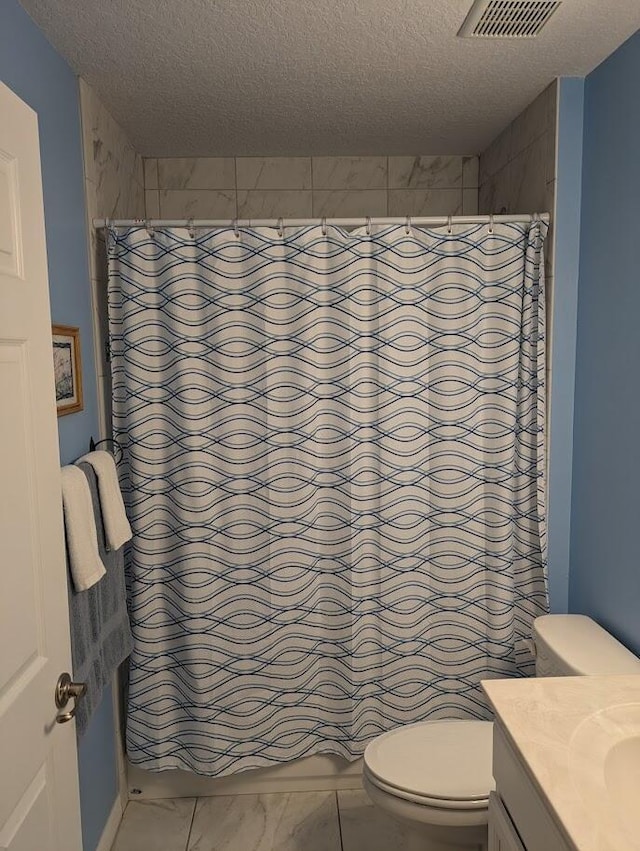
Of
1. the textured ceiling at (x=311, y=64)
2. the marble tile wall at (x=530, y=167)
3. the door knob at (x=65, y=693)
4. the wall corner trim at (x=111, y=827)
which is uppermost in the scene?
the textured ceiling at (x=311, y=64)

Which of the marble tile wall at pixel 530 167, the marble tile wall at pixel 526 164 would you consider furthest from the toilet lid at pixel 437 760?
the marble tile wall at pixel 526 164

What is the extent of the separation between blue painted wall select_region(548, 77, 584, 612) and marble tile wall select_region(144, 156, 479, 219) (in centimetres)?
89

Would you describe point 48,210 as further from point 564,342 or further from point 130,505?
point 564,342

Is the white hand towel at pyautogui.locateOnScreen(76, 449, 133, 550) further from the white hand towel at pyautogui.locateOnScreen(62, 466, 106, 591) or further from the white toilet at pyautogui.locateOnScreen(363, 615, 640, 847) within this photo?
the white toilet at pyautogui.locateOnScreen(363, 615, 640, 847)

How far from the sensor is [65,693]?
56.5 inches

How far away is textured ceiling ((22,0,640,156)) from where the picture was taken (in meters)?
1.78

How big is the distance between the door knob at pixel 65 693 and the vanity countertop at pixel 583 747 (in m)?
0.86

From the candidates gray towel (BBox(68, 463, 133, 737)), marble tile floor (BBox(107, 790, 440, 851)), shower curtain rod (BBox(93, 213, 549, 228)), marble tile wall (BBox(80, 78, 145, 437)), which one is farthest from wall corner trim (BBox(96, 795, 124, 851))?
shower curtain rod (BBox(93, 213, 549, 228))

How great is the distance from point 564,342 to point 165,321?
132 cm

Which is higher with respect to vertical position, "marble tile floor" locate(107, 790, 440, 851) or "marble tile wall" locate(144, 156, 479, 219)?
"marble tile wall" locate(144, 156, 479, 219)

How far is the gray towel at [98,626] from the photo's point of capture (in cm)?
185

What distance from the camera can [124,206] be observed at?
8.96 feet

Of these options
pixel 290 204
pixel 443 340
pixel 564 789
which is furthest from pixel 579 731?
pixel 290 204

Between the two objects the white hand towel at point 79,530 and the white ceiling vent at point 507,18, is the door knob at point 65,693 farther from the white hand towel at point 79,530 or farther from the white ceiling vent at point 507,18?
the white ceiling vent at point 507,18
